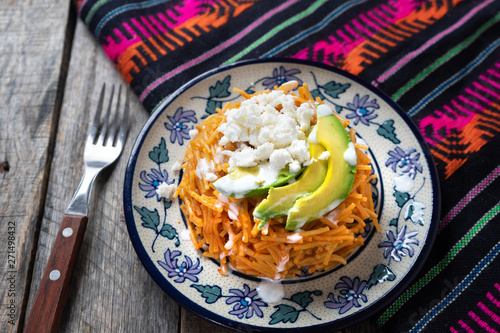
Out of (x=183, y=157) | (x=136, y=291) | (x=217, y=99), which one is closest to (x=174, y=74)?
(x=217, y=99)

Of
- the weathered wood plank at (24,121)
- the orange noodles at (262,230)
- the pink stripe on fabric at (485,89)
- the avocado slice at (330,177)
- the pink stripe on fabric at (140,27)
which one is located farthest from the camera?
the pink stripe on fabric at (140,27)

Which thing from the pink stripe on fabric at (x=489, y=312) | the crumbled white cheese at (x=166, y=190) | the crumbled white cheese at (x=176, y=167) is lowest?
the pink stripe on fabric at (x=489, y=312)

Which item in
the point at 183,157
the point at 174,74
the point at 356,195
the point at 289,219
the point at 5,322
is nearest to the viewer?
the point at 289,219

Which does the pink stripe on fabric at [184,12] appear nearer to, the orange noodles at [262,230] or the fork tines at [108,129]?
the fork tines at [108,129]

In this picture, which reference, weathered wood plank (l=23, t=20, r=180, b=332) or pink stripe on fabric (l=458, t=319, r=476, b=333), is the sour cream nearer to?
weathered wood plank (l=23, t=20, r=180, b=332)

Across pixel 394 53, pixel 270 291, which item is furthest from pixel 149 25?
pixel 270 291

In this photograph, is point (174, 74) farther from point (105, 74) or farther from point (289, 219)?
point (289, 219)

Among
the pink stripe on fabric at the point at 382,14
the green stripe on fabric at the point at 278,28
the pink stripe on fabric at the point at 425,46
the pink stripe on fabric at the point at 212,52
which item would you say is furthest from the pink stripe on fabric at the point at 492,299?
the pink stripe on fabric at the point at 212,52
